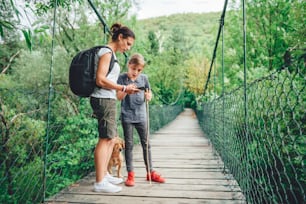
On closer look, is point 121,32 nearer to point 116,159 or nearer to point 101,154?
point 101,154

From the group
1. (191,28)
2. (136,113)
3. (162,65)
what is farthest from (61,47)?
(191,28)

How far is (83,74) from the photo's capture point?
1416 mm

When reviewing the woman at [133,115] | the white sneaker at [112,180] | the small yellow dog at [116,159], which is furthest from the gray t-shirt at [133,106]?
the white sneaker at [112,180]

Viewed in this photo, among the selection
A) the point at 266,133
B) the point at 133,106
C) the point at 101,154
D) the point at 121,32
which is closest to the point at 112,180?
the point at 101,154

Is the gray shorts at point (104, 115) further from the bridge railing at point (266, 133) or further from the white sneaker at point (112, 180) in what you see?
Answer: the bridge railing at point (266, 133)

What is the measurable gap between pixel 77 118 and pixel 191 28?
37311mm

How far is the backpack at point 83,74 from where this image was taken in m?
1.42

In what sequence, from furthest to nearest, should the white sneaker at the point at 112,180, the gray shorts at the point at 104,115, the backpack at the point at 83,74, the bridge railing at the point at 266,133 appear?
the white sneaker at the point at 112,180 → the gray shorts at the point at 104,115 → the backpack at the point at 83,74 → the bridge railing at the point at 266,133

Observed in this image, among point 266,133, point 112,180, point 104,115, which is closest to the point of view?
point 266,133

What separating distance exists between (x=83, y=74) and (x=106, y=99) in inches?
8.4

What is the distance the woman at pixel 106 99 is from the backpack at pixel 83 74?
1.3 inches

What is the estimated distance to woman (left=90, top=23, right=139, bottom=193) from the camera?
4.79ft

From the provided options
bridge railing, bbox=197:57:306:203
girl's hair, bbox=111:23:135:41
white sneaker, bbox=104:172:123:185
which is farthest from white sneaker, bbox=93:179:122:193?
girl's hair, bbox=111:23:135:41

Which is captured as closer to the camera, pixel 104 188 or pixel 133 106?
pixel 104 188
